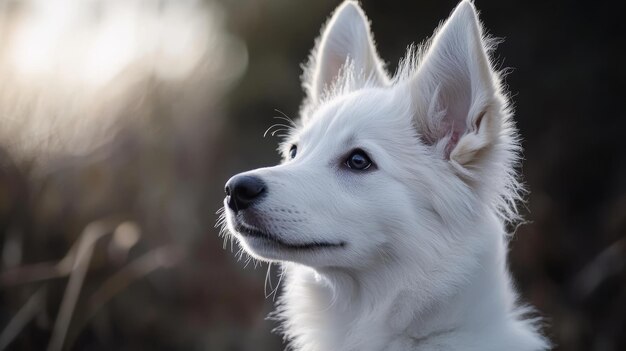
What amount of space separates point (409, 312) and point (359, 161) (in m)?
0.69

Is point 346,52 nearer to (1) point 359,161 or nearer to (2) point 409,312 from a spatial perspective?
(1) point 359,161

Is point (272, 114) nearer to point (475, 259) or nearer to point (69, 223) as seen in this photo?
point (69, 223)

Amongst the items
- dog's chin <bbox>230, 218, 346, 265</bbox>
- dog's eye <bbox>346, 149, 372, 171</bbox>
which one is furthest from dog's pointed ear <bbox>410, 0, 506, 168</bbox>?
dog's chin <bbox>230, 218, 346, 265</bbox>

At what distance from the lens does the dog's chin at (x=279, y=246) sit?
115 inches

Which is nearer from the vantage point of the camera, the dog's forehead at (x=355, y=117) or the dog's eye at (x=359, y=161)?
the dog's eye at (x=359, y=161)

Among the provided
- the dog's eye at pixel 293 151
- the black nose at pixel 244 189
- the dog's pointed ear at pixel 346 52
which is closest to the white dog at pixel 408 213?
the black nose at pixel 244 189

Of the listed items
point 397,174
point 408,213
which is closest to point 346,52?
point 397,174

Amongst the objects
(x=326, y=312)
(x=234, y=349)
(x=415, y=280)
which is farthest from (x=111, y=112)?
(x=415, y=280)

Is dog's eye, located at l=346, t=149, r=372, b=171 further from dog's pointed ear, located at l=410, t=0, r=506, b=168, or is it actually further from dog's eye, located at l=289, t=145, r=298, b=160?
dog's eye, located at l=289, t=145, r=298, b=160

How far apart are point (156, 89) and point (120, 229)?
2168 mm

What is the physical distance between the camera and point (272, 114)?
29.8 ft

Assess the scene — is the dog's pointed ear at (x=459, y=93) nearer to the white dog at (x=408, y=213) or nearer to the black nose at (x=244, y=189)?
the white dog at (x=408, y=213)

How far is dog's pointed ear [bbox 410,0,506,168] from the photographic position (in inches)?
118

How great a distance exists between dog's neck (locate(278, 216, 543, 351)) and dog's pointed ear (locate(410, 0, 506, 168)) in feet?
1.55
